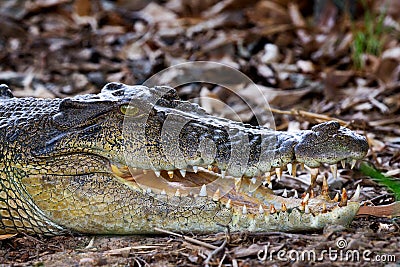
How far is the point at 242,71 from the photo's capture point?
7.00 metres

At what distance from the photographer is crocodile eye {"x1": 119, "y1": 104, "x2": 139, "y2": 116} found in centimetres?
340

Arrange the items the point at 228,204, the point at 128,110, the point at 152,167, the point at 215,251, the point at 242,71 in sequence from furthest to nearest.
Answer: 1. the point at 242,71
2. the point at 128,110
3. the point at 152,167
4. the point at 228,204
5. the point at 215,251

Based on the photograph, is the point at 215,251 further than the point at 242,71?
No

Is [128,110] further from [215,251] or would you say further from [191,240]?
[215,251]

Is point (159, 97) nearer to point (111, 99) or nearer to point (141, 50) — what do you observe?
point (111, 99)

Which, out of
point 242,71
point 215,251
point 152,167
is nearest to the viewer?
point 215,251

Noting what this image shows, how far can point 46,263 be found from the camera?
311 centimetres

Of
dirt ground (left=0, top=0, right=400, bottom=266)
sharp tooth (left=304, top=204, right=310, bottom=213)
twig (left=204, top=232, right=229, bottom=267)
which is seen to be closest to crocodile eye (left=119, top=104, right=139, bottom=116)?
dirt ground (left=0, top=0, right=400, bottom=266)

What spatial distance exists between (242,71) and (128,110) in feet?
12.3

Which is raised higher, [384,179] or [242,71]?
[384,179]

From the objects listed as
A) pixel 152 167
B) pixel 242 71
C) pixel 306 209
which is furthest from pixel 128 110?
pixel 242 71

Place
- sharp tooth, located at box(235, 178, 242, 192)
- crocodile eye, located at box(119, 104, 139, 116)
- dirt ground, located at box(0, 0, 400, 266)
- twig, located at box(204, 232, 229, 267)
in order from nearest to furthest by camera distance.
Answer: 1. twig, located at box(204, 232, 229, 267)
2. dirt ground, located at box(0, 0, 400, 266)
3. sharp tooth, located at box(235, 178, 242, 192)
4. crocodile eye, located at box(119, 104, 139, 116)

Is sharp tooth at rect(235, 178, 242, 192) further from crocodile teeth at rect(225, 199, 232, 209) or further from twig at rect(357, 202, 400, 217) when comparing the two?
twig at rect(357, 202, 400, 217)

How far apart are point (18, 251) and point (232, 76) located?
3.97 meters
